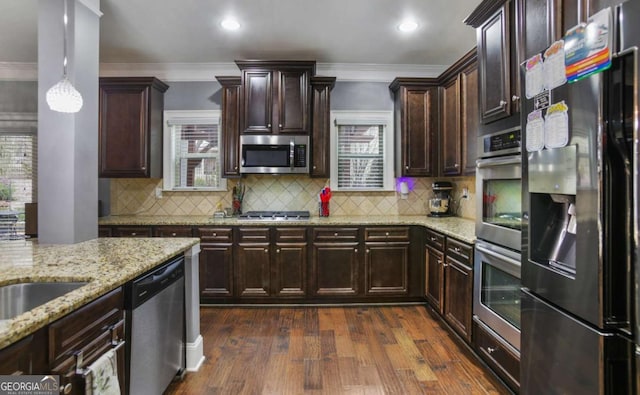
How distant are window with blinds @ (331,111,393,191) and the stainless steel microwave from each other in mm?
588

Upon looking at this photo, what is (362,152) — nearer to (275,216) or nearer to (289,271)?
(275,216)

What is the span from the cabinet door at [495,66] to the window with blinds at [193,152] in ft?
9.75

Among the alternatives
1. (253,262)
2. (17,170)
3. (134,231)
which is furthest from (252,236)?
(17,170)

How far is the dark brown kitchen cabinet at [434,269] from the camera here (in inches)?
117

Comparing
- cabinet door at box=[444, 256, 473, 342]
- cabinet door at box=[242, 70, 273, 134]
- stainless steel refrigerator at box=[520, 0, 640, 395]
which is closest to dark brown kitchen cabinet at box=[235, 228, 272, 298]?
cabinet door at box=[242, 70, 273, 134]

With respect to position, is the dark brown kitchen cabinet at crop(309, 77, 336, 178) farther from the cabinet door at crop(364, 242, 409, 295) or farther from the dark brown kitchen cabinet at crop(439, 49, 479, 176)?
the dark brown kitchen cabinet at crop(439, 49, 479, 176)

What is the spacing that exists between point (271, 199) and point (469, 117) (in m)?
2.36

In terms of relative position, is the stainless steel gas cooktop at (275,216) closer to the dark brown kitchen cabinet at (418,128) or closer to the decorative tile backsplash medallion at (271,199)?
the decorative tile backsplash medallion at (271,199)

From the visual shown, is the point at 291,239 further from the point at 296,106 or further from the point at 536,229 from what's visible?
the point at 536,229

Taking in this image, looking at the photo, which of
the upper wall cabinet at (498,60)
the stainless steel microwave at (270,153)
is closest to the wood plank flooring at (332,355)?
the stainless steel microwave at (270,153)

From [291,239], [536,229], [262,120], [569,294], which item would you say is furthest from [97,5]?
[569,294]

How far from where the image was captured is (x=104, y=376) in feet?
4.16

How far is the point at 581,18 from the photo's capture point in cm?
122

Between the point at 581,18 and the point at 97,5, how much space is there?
2.90m
